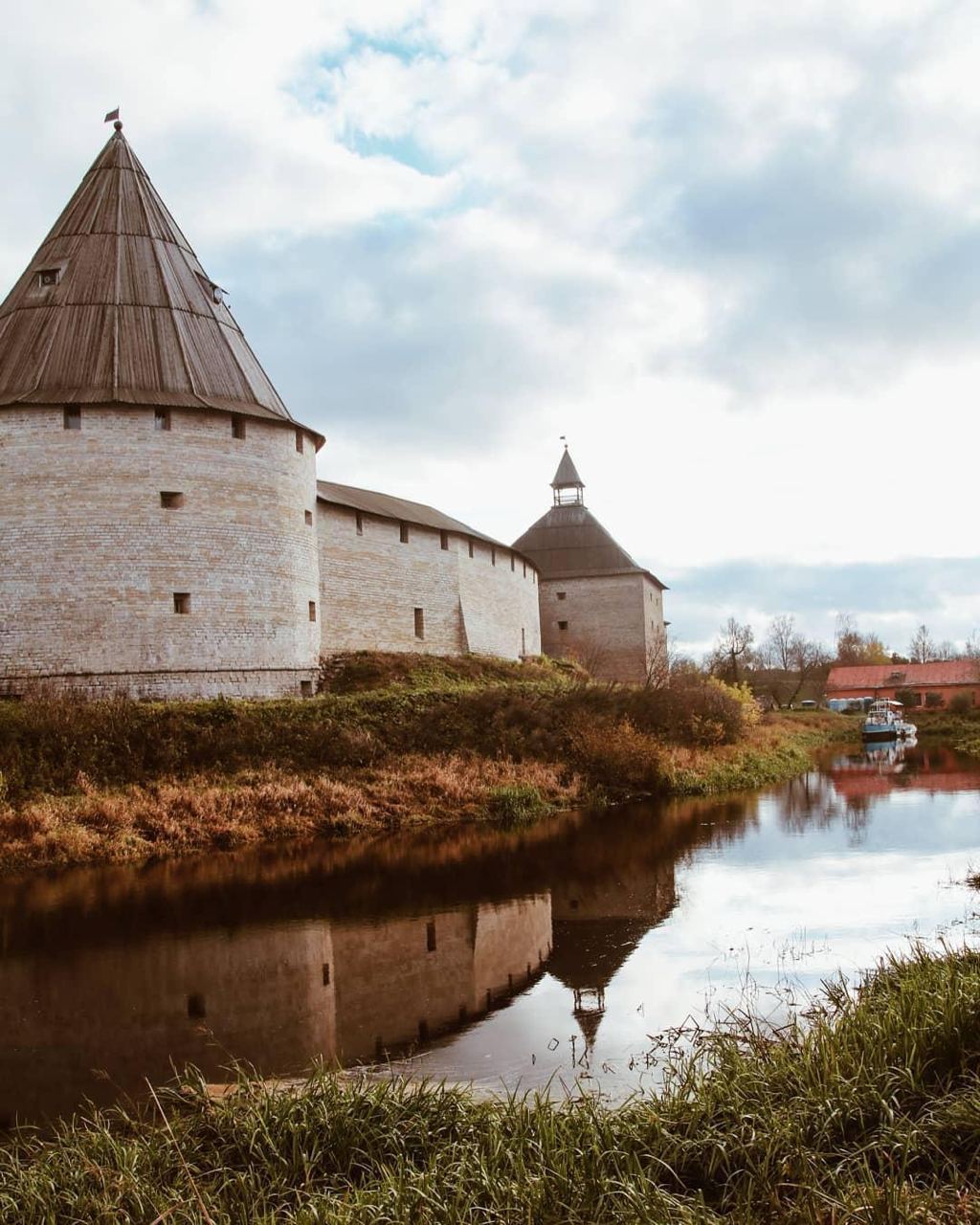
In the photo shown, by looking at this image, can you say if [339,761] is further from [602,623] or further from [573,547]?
[573,547]

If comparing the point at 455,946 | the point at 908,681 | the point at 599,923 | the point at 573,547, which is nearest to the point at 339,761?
the point at 599,923

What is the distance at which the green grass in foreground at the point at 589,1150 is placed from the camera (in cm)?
338

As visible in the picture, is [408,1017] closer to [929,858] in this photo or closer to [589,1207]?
[589,1207]

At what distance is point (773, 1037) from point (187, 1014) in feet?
12.3

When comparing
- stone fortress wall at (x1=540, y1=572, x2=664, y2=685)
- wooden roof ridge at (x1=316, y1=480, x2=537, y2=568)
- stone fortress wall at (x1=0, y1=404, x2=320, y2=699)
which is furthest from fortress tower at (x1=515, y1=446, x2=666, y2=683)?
stone fortress wall at (x1=0, y1=404, x2=320, y2=699)

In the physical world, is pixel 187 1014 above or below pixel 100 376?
below

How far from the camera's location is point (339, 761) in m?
16.9

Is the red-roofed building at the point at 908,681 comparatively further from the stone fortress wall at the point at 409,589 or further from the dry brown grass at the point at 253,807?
the dry brown grass at the point at 253,807

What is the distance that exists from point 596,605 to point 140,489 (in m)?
21.6

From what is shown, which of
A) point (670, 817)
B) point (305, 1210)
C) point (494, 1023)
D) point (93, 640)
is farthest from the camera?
point (93, 640)

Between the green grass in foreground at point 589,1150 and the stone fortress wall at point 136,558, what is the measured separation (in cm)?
1398

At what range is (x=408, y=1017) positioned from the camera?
6.56 m

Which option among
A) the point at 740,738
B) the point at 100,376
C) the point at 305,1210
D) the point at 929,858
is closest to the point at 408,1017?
the point at 305,1210

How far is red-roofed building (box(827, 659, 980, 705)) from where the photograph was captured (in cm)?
5300
